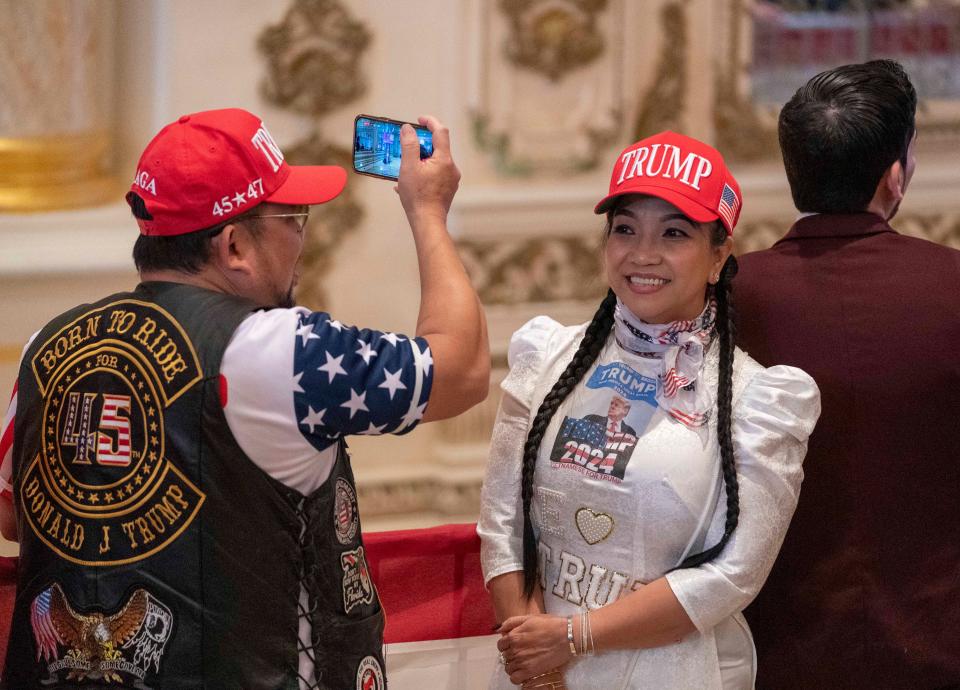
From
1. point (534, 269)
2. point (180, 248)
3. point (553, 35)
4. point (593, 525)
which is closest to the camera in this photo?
point (180, 248)

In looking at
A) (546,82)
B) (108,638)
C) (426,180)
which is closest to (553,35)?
(546,82)

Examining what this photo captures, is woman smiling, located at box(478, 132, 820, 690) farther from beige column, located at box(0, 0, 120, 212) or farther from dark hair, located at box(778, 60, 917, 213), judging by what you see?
beige column, located at box(0, 0, 120, 212)

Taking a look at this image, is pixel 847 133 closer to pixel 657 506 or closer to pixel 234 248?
pixel 657 506

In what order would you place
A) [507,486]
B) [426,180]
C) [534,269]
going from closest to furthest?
[426,180], [507,486], [534,269]

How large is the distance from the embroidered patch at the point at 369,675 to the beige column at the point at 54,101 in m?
3.09

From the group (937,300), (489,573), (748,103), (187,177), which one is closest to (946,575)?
(937,300)

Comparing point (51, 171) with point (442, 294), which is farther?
point (51, 171)

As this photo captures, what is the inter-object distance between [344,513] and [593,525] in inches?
17.0

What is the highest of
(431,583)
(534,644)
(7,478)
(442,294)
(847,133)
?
(847,133)

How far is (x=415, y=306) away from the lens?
4.84 m

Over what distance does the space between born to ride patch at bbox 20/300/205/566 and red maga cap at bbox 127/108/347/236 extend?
0.46 ft

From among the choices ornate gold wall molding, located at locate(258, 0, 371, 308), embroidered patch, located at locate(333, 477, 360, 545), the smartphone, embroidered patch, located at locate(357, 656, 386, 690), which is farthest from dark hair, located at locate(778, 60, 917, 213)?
ornate gold wall molding, located at locate(258, 0, 371, 308)

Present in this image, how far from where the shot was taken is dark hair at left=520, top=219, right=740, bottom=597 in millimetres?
2074

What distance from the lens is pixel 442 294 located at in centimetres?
191
